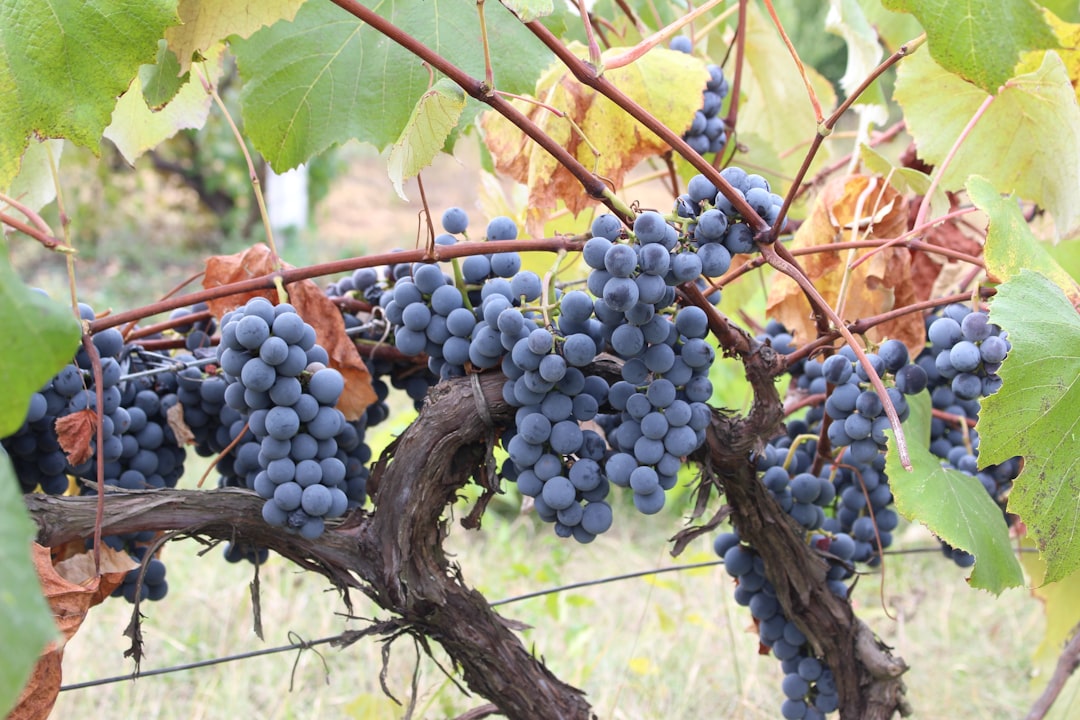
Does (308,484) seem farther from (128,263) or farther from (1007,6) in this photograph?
(128,263)

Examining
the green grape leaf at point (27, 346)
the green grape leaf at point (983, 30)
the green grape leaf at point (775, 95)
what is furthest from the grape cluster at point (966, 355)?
the green grape leaf at point (27, 346)

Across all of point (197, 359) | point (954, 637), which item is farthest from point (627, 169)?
point (954, 637)

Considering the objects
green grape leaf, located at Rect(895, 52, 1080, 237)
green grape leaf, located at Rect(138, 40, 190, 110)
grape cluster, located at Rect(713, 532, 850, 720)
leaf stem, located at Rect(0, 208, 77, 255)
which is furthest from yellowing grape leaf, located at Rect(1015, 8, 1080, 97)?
leaf stem, located at Rect(0, 208, 77, 255)

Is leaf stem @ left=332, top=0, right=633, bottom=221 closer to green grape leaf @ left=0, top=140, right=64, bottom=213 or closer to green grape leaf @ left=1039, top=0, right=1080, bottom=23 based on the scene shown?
green grape leaf @ left=0, top=140, right=64, bottom=213

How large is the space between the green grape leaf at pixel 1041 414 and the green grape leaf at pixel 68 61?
72cm

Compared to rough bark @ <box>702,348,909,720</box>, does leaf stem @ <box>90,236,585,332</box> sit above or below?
above

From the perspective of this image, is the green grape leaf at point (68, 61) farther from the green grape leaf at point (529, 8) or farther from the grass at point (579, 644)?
the grass at point (579, 644)

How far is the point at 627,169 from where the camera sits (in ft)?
3.52

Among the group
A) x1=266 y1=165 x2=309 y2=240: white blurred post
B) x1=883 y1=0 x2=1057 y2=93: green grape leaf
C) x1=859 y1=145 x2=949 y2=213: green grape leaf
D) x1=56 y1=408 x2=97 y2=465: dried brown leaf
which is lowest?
x1=56 y1=408 x2=97 y2=465: dried brown leaf

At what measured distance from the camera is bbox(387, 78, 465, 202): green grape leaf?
2.44 feet

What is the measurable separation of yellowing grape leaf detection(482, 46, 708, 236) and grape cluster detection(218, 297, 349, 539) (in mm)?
316

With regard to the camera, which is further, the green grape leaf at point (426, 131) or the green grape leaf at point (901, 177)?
the green grape leaf at point (901, 177)

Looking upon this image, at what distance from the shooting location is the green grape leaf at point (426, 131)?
74 centimetres

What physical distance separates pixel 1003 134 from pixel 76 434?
1.09 metres
